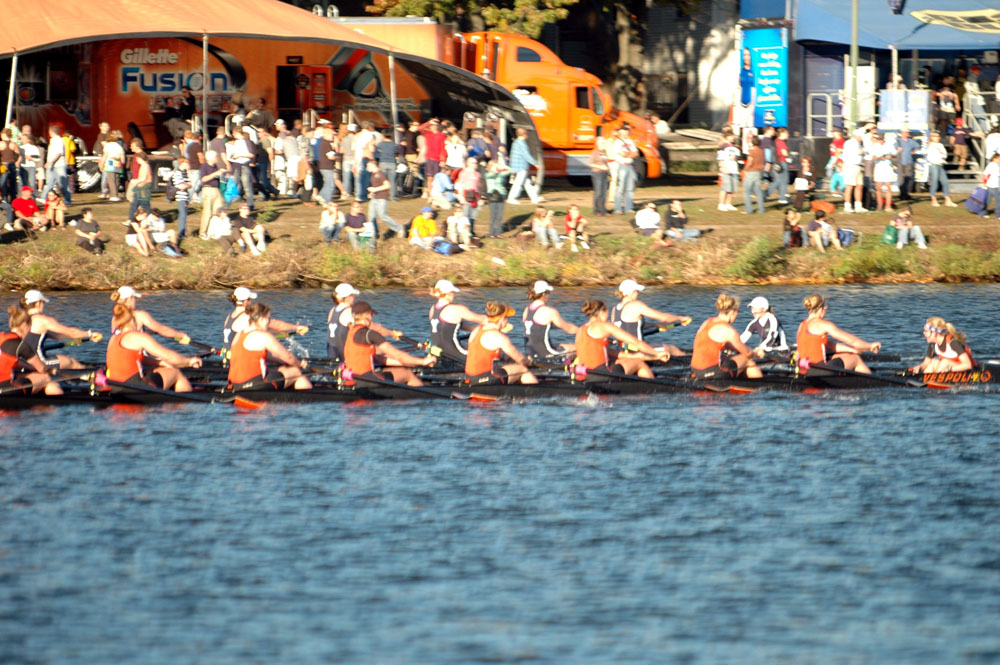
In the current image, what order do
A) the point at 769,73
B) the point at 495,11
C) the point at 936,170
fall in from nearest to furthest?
the point at 936,170 < the point at 769,73 < the point at 495,11

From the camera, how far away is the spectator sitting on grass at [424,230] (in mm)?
31422

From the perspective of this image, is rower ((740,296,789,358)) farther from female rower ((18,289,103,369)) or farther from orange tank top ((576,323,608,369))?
female rower ((18,289,103,369))

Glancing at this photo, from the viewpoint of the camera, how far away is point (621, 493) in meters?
16.6

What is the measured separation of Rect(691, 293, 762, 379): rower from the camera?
20.1 metres

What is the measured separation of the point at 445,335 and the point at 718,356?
12.5ft

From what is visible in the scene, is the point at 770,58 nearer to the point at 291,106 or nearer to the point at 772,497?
the point at 291,106

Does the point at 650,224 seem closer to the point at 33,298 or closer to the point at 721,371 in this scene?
the point at 721,371

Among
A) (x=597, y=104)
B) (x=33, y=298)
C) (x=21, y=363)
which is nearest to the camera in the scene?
(x=21, y=363)

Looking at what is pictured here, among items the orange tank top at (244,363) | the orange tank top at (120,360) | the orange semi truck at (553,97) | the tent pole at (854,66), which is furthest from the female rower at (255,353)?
the tent pole at (854,66)

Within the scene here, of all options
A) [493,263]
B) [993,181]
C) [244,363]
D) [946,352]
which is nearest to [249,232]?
[493,263]

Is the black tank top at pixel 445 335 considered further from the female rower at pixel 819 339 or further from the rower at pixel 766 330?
the female rower at pixel 819 339

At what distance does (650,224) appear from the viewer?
32.0 metres

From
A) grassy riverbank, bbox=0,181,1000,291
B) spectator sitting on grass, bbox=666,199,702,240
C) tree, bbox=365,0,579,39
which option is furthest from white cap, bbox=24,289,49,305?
tree, bbox=365,0,579,39

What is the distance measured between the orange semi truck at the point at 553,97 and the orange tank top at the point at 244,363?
19.0m
